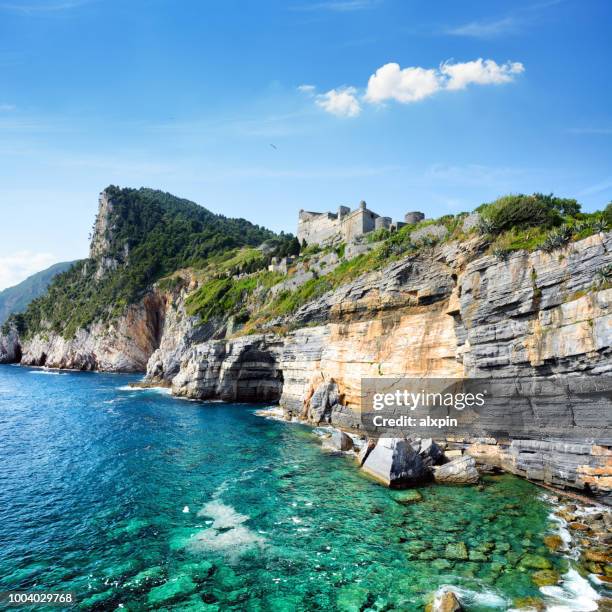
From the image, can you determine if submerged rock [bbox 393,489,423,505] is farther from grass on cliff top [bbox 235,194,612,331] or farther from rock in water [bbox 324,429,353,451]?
grass on cliff top [bbox 235,194,612,331]

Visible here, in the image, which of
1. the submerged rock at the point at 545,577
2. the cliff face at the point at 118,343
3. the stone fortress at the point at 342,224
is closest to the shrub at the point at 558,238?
the submerged rock at the point at 545,577

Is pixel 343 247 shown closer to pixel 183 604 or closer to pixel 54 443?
pixel 54 443

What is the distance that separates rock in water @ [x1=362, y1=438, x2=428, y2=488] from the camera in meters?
20.7

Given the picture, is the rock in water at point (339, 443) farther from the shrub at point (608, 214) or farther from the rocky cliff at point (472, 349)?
the shrub at point (608, 214)

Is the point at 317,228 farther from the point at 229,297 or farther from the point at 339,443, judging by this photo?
the point at 339,443

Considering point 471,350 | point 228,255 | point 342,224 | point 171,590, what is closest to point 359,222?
point 342,224

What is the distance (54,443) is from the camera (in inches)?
1148

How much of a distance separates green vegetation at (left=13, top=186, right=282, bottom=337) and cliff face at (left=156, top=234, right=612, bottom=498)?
158 ft

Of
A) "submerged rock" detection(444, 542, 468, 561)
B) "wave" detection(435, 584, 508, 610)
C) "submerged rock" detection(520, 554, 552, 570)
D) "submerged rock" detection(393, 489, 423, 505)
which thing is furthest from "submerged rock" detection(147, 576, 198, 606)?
"submerged rock" detection(520, 554, 552, 570)

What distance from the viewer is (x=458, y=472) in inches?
823

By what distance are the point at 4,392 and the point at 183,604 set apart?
187 ft

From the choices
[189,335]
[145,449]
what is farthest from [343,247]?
[145,449]

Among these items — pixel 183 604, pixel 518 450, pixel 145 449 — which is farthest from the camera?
pixel 145 449

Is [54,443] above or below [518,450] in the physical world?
below
